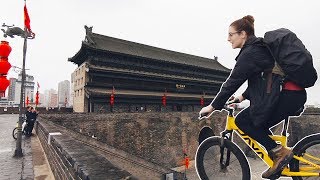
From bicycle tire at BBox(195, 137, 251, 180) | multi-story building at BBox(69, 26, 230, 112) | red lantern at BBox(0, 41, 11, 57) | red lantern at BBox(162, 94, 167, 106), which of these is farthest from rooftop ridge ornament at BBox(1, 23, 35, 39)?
red lantern at BBox(162, 94, 167, 106)

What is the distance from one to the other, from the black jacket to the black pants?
0.09 metres

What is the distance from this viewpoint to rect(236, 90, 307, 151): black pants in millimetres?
1736

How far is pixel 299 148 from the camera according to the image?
74.7 inches

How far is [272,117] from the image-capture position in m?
1.80

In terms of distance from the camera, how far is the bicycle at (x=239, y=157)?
186 cm

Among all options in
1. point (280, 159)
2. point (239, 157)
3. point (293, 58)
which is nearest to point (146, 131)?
point (239, 157)

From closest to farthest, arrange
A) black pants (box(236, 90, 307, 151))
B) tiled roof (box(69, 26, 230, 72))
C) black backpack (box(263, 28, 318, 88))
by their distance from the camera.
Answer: black backpack (box(263, 28, 318, 88)) → black pants (box(236, 90, 307, 151)) → tiled roof (box(69, 26, 230, 72))

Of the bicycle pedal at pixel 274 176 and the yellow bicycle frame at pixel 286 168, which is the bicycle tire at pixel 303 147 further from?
the bicycle pedal at pixel 274 176

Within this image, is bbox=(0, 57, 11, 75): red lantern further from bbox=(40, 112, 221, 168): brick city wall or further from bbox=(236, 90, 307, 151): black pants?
bbox=(40, 112, 221, 168): brick city wall

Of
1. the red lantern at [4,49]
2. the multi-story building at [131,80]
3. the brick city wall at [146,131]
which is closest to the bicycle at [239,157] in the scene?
the red lantern at [4,49]

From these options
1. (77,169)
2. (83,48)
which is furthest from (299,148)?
(83,48)

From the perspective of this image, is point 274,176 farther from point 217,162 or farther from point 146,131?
point 146,131

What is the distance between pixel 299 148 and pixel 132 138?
48.7ft

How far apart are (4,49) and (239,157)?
7.12 metres
